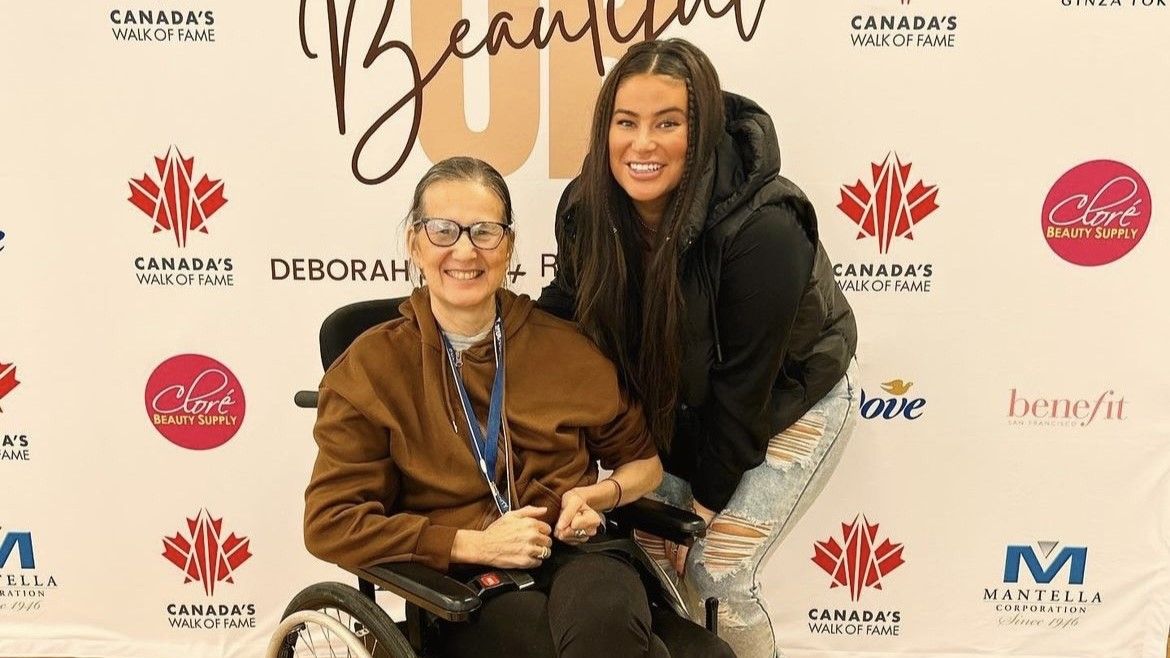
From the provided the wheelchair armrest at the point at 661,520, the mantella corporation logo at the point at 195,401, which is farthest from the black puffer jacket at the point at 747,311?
the mantella corporation logo at the point at 195,401

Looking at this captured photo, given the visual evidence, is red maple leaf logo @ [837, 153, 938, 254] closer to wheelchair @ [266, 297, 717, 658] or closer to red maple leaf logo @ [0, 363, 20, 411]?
Answer: wheelchair @ [266, 297, 717, 658]

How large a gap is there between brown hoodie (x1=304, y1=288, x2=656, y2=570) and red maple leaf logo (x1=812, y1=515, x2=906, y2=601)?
42.5 inches

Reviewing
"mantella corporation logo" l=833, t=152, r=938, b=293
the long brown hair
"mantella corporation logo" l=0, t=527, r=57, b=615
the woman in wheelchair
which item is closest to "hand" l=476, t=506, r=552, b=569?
the woman in wheelchair

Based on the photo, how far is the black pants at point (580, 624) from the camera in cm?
138

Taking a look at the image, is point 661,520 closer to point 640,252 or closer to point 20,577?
point 640,252

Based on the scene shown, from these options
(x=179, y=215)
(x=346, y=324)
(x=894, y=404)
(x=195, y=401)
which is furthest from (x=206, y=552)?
(x=894, y=404)

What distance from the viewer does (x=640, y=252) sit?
1838 millimetres

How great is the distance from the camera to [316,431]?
5.24 feet

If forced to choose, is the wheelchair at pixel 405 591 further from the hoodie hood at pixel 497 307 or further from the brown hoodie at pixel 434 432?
the hoodie hood at pixel 497 307

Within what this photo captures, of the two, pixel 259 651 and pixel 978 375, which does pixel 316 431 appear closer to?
pixel 259 651

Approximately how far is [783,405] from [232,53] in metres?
1.67

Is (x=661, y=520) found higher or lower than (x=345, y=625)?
higher

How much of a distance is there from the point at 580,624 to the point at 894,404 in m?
1.44

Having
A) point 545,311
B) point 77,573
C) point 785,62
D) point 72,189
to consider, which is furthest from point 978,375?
point 77,573
